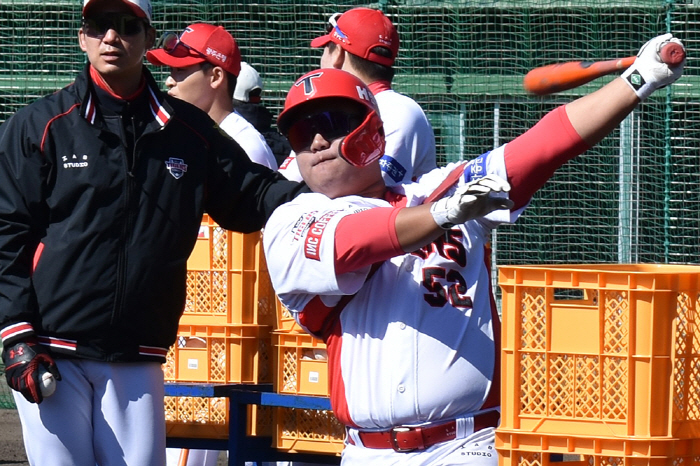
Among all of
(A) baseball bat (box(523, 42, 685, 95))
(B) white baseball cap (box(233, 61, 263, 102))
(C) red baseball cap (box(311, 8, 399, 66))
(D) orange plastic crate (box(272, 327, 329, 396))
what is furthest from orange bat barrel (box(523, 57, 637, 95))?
(B) white baseball cap (box(233, 61, 263, 102))

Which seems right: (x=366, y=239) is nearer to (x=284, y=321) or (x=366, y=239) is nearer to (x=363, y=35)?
(x=363, y=35)

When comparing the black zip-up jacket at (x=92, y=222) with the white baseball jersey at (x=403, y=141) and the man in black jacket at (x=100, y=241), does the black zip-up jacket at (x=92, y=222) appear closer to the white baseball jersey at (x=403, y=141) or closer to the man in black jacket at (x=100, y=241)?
the man in black jacket at (x=100, y=241)

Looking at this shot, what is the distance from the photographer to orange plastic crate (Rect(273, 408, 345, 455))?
4.88 meters

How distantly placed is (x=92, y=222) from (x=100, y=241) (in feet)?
0.20

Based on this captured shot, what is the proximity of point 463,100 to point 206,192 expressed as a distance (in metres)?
4.35

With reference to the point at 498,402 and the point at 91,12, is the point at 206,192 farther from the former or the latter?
the point at 498,402

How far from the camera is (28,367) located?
11.1ft

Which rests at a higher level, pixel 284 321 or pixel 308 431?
pixel 284 321

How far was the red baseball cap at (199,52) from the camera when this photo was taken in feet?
17.6

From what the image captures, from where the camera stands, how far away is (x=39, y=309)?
3.54 m

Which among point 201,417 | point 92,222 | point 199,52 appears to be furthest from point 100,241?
point 199,52

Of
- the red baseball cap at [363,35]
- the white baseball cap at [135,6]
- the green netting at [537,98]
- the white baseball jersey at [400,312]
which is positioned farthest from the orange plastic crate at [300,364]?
the green netting at [537,98]

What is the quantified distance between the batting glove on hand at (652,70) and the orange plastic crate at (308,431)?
2634mm

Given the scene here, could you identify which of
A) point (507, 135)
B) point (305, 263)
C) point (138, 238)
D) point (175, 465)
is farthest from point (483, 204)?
point (507, 135)
